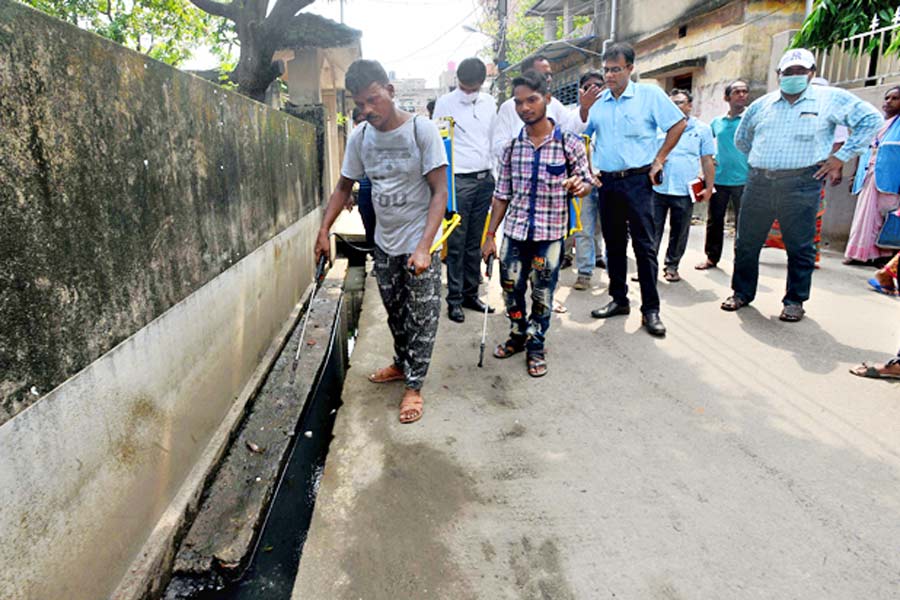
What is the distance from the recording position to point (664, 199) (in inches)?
213

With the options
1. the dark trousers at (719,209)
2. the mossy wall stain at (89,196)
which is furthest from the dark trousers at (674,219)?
the mossy wall stain at (89,196)

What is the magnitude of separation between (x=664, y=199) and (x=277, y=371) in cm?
388

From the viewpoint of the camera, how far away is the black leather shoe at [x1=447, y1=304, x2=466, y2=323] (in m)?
4.61

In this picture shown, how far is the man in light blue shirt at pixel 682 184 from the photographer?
5246 millimetres

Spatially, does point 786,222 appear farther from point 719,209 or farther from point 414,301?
point 414,301

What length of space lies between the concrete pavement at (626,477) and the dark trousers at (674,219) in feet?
5.35

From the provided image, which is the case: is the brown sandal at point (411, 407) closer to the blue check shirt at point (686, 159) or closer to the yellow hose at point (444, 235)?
the yellow hose at point (444, 235)

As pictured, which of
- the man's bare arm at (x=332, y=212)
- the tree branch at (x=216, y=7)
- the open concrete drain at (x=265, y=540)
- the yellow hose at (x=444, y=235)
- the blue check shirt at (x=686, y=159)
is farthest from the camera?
the tree branch at (x=216, y=7)

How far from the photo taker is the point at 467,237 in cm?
477

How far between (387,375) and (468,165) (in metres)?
1.93

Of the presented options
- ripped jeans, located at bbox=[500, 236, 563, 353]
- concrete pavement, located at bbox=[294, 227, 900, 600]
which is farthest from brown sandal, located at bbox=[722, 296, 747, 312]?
ripped jeans, located at bbox=[500, 236, 563, 353]

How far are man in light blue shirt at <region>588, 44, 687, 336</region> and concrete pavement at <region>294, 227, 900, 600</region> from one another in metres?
0.66

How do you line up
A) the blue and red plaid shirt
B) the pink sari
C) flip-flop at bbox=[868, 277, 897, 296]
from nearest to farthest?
the blue and red plaid shirt, flip-flop at bbox=[868, 277, 897, 296], the pink sari

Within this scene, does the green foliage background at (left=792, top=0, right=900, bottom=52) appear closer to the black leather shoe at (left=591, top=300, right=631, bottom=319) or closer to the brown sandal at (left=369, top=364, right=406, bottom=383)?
the black leather shoe at (left=591, top=300, right=631, bottom=319)
